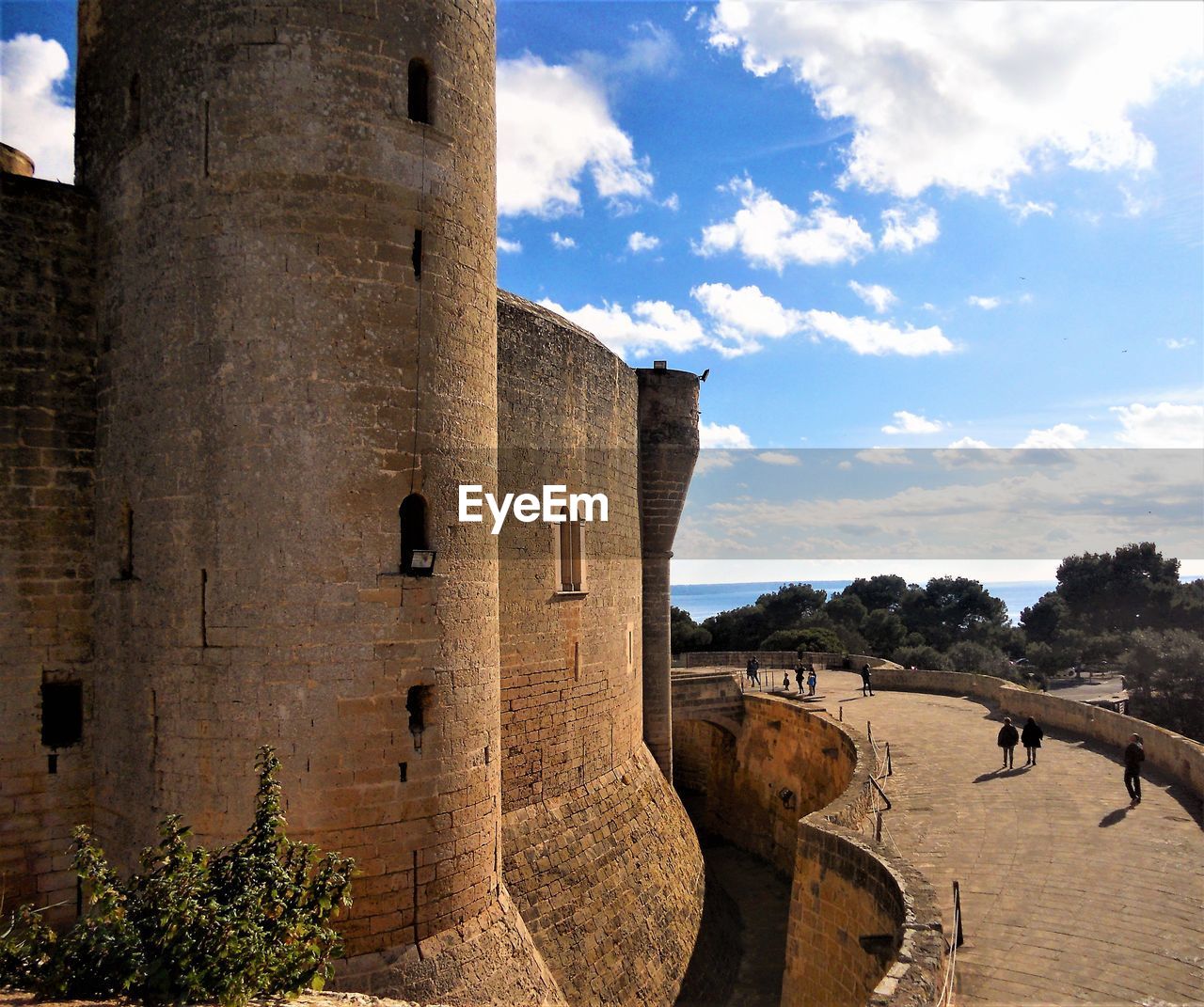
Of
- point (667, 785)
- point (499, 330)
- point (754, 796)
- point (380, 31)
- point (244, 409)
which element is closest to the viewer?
point (244, 409)

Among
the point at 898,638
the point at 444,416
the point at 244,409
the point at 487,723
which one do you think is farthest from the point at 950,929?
the point at 898,638

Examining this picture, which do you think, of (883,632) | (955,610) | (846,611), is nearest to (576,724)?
(883,632)

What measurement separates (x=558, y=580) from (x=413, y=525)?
5.04m

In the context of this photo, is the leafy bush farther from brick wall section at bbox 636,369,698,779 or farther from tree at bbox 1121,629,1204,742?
tree at bbox 1121,629,1204,742

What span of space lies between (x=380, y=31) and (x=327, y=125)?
1088mm

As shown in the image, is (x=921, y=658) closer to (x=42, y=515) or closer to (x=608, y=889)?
(x=608, y=889)

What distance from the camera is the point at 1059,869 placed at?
10141mm

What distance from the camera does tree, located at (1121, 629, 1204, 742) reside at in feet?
103

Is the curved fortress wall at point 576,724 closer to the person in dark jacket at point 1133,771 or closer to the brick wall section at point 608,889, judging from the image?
the brick wall section at point 608,889

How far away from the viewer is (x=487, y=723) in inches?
343

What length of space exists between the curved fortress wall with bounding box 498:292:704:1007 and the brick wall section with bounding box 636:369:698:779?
201 cm

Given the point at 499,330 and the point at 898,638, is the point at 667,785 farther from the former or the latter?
the point at 898,638

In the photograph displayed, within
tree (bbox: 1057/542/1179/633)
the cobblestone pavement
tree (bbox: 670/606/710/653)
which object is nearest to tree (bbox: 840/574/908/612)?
tree (bbox: 1057/542/1179/633)

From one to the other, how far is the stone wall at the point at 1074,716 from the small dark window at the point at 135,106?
16.1 meters
